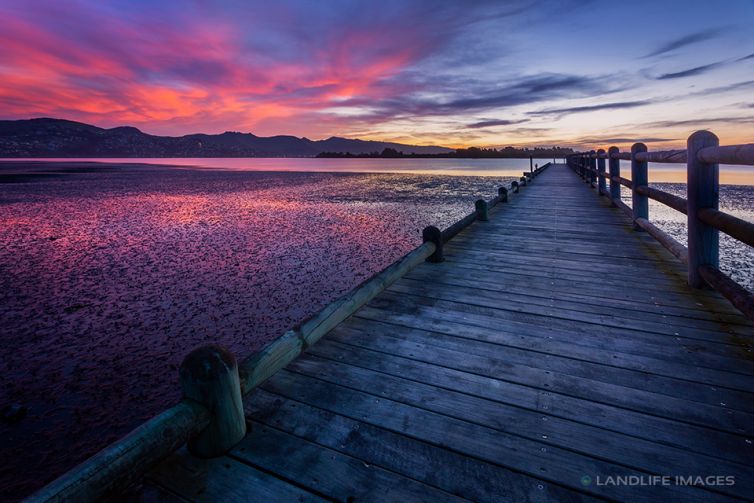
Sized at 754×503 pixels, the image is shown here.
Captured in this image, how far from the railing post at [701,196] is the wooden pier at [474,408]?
142mm

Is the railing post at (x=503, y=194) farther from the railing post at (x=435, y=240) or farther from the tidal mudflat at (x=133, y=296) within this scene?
the railing post at (x=435, y=240)

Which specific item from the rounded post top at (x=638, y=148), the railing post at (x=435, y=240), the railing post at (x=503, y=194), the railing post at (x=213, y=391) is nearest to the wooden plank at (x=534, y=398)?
the railing post at (x=213, y=391)

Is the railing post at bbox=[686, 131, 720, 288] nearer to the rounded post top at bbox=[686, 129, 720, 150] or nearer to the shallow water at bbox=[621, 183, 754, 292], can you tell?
the rounded post top at bbox=[686, 129, 720, 150]

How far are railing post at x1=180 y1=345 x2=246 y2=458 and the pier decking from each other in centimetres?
8

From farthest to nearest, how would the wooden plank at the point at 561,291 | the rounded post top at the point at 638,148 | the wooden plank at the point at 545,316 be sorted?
the rounded post top at the point at 638,148 → the wooden plank at the point at 561,291 → the wooden plank at the point at 545,316

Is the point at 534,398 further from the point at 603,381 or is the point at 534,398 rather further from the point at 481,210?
the point at 481,210

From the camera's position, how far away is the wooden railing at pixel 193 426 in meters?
1.49

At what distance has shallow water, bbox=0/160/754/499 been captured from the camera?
4.02m

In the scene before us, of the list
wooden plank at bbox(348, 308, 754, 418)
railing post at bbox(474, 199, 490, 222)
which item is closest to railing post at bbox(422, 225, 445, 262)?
wooden plank at bbox(348, 308, 754, 418)

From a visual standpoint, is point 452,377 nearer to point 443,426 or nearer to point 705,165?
point 443,426

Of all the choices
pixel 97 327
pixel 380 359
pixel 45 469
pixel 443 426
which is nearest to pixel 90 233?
pixel 97 327

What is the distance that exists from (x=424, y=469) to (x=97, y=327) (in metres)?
5.89

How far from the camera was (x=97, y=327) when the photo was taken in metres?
5.77

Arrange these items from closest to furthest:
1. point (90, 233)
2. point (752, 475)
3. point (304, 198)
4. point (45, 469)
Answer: point (752, 475) → point (45, 469) → point (90, 233) → point (304, 198)
